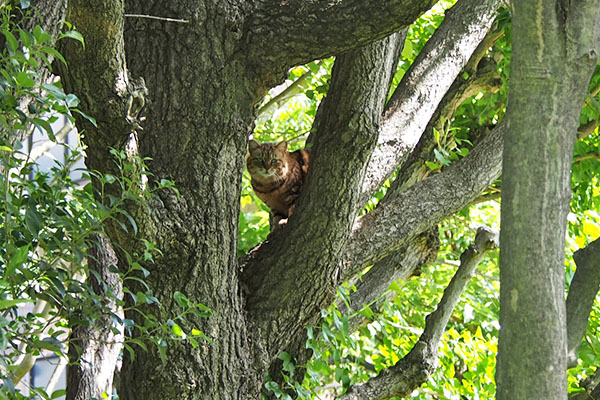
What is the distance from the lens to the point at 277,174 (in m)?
4.04

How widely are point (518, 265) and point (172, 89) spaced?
1.47m

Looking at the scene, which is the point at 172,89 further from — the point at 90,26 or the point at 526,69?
the point at 526,69

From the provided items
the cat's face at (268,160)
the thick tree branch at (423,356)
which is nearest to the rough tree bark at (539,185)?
the thick tree branch at (423,356)

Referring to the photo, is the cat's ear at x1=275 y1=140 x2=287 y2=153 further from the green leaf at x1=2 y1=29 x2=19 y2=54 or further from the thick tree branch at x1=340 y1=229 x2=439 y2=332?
the green leaf at x1=2 y1=29 x2=19 y2=54

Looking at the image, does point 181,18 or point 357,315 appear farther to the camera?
point 357,315

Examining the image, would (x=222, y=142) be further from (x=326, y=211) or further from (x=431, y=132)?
(x=431, y=132)

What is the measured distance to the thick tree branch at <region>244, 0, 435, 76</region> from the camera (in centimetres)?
231

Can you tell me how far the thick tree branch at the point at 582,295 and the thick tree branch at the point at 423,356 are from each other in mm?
1670

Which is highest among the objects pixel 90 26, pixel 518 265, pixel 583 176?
pixel 583 176

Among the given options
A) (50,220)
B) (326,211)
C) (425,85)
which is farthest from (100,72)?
(425,85)

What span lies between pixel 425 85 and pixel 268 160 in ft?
3.78

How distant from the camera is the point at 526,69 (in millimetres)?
1501

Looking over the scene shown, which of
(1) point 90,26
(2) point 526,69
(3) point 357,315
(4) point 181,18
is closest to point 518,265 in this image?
(2) point 526,69

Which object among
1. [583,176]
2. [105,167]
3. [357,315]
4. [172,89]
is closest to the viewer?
[105,167]
